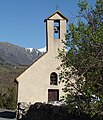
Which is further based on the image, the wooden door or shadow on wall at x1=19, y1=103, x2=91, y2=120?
the wooden door

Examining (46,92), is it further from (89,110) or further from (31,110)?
(89,110)

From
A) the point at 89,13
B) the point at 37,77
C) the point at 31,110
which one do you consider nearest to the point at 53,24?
the point at 37,77

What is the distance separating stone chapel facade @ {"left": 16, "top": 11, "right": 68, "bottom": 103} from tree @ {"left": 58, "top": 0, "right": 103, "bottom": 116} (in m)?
18.3

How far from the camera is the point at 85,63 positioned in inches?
366

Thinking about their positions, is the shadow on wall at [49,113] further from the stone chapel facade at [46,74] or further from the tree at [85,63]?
the stone chapel facade at [46,74]

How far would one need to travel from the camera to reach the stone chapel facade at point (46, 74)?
93.7ft

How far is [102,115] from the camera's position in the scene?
30.4ft

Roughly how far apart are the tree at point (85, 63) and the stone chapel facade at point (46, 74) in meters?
18.3

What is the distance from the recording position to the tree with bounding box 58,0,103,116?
8.89 m

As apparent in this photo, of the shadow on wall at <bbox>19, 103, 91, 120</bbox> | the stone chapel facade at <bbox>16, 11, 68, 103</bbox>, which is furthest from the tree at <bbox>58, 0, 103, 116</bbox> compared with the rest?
the stone chapel facade at <bbox>16, 11, 68, 103</bbox>

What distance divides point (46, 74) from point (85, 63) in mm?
19811

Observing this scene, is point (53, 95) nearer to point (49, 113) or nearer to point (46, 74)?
point (46, 74)

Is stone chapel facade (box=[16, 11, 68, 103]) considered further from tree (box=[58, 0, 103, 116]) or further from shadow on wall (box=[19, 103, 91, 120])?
tree (box=[58, 0, 103, 116])

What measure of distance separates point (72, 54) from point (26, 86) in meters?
19.5
